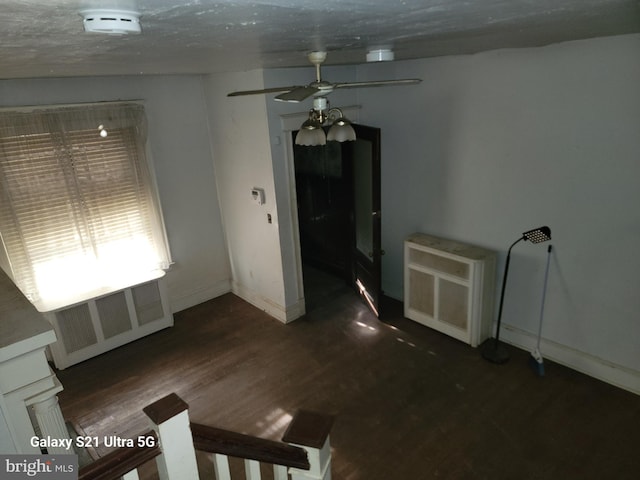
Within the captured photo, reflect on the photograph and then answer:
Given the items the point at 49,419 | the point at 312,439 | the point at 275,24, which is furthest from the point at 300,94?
the point at 49,419

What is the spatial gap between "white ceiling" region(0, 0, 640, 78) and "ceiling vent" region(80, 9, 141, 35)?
30 mm

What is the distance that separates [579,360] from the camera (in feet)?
11.7

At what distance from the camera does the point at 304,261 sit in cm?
623

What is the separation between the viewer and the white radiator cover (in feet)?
13.0

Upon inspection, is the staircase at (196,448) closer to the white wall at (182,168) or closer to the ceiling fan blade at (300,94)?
the ceiling fan blade at (300,94)

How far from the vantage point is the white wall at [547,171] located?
303 cm

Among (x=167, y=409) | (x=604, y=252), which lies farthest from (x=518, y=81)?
(x=167, y=409)

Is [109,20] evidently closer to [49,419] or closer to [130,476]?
[130,476]

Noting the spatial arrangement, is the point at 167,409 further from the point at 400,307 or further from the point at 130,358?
the point at 400,307

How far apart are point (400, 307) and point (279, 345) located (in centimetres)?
145

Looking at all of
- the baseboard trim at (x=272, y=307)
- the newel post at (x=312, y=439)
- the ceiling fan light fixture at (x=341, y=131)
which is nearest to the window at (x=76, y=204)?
the baseboard trim at (x=272, y=307)

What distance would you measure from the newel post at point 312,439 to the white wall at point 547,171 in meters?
2.79

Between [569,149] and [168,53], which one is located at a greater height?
[168,53]

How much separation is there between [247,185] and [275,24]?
3224mm
